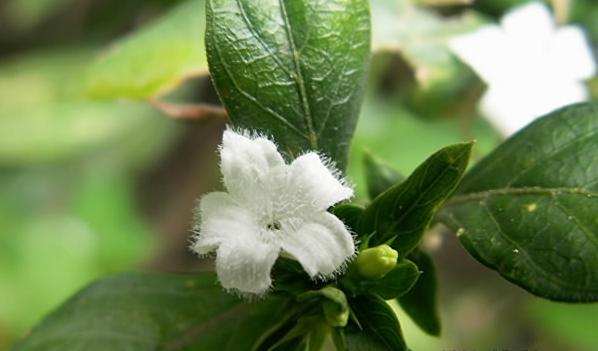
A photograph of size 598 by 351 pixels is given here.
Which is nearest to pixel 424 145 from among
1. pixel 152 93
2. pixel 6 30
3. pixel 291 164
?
pixel 152 93

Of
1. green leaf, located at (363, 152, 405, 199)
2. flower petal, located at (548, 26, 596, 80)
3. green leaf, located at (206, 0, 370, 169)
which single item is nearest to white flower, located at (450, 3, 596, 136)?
flower petal, located at (548, 26, 596, 80)

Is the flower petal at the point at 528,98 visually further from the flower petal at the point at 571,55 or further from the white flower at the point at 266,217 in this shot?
the white flower at the point at 266,217

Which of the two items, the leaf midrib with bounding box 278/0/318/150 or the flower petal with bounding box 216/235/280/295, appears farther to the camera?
the leaf midrib with bounding box 278/0/318/150

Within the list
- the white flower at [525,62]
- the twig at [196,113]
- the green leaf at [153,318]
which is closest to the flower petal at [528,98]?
the white flower at [525,62]

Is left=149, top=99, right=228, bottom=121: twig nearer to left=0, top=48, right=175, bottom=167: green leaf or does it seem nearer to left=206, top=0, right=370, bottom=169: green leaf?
left=206, top=0, right=370, bottom=169: green leaf

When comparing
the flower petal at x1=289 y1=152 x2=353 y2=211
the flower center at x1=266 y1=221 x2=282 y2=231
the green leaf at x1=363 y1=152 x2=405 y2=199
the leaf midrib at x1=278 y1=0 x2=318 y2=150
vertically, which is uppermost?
the leaf midrib at x1=278 y1=0 x2=318 y2=150

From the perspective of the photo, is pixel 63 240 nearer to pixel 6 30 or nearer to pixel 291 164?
pixel 6 30

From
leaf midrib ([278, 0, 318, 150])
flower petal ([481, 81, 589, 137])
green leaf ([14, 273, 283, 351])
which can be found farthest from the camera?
flower petal ([481, 81, 589, 137])
